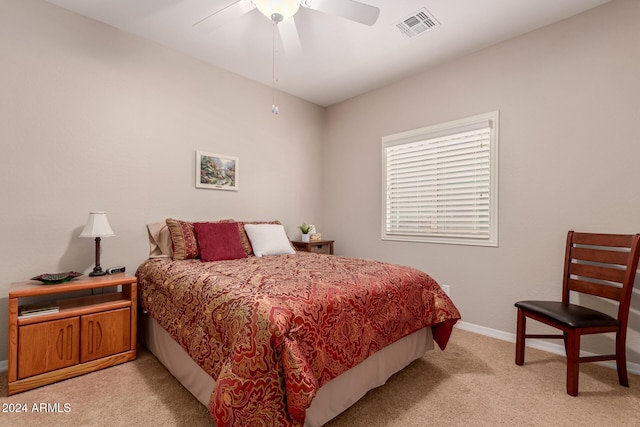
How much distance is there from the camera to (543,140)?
2.56 meters

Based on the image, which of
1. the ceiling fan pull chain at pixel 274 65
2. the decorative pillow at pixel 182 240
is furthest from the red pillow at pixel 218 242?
the ceiling fan pull chain at pixel 274 65

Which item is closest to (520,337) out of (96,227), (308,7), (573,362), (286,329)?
(573,362)

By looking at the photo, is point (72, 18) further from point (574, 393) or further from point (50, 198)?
point (574, 393)

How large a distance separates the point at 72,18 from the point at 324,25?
2.04m

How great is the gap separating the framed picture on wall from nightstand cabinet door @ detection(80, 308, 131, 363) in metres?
1.42

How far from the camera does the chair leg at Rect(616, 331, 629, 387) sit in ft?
6.34

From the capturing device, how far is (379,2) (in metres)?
2.29

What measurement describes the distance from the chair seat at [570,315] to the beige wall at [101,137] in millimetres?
2818

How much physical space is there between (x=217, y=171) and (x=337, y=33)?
5.95 ft

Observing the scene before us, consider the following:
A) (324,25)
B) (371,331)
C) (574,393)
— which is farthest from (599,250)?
(324,25)

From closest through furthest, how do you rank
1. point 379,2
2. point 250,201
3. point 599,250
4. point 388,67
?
point 599,250, point 379,2, point 388,67, point 250,201

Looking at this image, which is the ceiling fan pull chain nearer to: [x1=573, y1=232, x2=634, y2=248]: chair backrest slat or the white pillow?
the white pillow

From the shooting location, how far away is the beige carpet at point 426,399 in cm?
163

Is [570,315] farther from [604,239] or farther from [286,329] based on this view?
[286,329]
